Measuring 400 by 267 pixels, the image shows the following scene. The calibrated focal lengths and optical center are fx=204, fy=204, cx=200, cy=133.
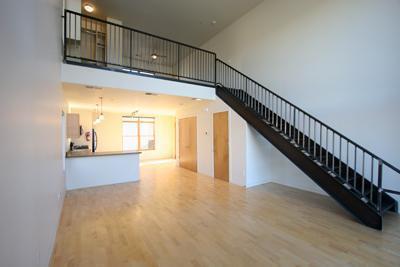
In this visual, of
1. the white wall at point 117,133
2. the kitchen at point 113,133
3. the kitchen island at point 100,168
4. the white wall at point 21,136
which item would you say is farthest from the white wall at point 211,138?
the white wall at point 21,136

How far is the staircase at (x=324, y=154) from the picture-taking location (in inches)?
131

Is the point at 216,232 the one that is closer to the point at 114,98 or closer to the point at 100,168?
the point at 100,168

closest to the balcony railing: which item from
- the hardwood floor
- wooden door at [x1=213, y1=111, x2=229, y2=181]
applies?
wooden door at [x1=213, y1=111, x2=229, y2=181]

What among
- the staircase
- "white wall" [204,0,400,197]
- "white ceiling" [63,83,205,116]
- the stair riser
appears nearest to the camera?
the stair riser

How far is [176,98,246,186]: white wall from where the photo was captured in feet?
18.7

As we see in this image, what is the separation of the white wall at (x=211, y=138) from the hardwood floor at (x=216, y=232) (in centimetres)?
106

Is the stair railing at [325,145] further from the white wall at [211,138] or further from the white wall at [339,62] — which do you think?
the white wall at [211,138]

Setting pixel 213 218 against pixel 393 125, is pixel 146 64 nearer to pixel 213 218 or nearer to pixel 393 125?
pixel 213 218

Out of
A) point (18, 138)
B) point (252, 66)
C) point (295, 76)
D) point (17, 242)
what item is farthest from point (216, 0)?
point (17, 242)

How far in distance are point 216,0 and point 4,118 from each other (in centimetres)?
671

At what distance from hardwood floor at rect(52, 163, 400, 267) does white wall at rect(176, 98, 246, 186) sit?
1.06 m

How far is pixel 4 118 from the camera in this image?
3.78ft

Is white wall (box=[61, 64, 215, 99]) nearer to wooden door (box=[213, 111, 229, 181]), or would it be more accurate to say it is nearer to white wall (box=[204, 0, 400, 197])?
wooden door (box=[213, 111, 229, 181])

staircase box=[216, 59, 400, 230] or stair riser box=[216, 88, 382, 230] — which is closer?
stair riser box=[216, 88, 382, 230]
